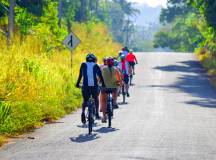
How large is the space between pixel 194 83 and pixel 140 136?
26.5m

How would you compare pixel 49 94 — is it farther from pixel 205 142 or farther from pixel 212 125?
pixel 205 142

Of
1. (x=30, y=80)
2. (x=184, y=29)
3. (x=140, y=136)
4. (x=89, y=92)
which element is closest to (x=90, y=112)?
→ (x=89, y=92)

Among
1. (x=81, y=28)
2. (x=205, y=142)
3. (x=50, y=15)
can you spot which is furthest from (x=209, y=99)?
(x=81, y=28)

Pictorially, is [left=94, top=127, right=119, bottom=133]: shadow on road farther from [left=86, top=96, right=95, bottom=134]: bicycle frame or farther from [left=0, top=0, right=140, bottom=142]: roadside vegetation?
[left=0, top=0, right=140, bottom=142]: roadside vegetation

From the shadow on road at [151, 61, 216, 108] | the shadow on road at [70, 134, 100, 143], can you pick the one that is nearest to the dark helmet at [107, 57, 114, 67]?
the shadow on road at [70, 134, 100, 143]

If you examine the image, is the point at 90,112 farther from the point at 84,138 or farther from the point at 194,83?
the point at 194,83

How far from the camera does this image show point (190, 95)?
3388 centimetres

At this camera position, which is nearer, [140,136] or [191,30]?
[140,136]

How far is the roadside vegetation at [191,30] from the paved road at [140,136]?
1075cm

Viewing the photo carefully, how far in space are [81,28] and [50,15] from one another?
13033 millimetres

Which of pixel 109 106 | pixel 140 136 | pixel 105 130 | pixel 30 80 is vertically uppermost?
pixel 30 80

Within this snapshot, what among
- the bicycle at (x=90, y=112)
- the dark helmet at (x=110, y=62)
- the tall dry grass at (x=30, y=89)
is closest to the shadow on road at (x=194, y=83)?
the tall dry grass at (x=30, y=89)

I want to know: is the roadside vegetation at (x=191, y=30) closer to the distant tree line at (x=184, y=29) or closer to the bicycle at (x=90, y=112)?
the distant tree line at (x=184, y=29)

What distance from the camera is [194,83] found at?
42.3m
